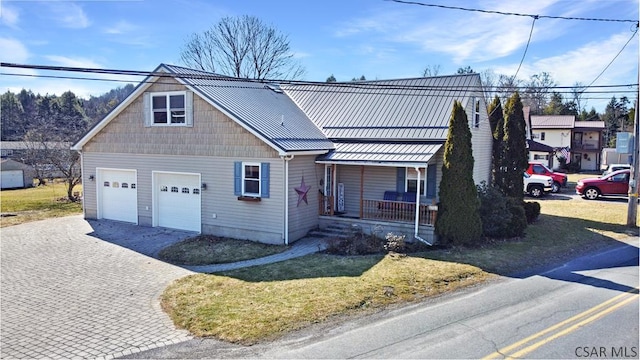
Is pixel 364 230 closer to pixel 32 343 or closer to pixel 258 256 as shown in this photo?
pixel 258 256

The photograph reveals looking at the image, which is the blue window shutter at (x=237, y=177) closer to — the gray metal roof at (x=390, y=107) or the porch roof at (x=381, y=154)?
the porch roof at (x=381, y=154)

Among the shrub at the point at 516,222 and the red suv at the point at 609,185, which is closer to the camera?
the shrub at the point at 516,222

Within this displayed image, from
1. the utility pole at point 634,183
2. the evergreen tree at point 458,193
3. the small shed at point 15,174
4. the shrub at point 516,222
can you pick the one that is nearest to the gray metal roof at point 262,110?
the evergreen tree at point 458,193

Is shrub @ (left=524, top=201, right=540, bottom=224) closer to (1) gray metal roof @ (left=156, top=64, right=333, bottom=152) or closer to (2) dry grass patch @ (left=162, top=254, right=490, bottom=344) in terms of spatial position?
(2) dry grass patch @ (left=162, top=254, right=490, bottom=344)

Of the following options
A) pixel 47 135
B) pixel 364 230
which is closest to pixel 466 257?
pixel 364 230

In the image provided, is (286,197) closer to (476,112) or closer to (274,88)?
(274,88)

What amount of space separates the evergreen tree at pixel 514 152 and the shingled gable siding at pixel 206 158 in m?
11.3

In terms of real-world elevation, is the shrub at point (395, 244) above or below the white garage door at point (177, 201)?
below

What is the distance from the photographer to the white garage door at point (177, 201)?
1712 centimetres

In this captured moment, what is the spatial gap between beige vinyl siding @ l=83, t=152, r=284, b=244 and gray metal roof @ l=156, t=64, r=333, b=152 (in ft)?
3.80

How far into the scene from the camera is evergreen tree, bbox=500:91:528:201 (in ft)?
65.4

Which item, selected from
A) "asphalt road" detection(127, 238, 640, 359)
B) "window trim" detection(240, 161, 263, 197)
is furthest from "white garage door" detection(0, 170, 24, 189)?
"asphalt road" detection(127, 238, 640, 359)

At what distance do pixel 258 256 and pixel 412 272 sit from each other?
5002mm

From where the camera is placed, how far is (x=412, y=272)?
11680 mm
